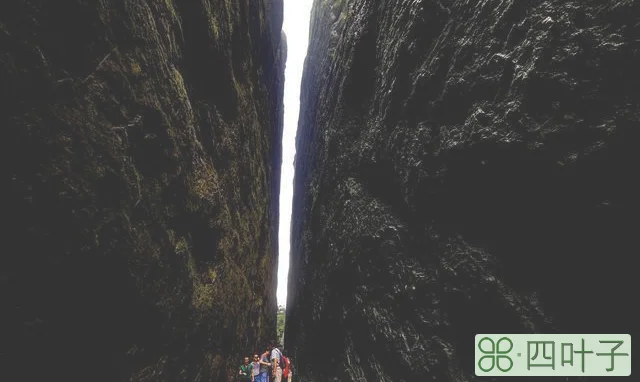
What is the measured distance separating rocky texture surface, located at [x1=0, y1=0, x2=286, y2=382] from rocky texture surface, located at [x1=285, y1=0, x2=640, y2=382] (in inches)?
149

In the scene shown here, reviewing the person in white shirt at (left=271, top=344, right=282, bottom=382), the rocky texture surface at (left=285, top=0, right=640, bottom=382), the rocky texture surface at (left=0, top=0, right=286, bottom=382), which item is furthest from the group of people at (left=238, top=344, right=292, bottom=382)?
the rocky texture surface at (left=285, top=0, right=640, bottom=382)

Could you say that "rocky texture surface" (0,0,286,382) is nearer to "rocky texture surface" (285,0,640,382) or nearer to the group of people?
the group of people

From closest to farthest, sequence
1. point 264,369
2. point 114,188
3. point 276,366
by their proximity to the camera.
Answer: point 114,188 → point 264,369 → point 276,366

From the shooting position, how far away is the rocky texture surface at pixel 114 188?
3.80 meters

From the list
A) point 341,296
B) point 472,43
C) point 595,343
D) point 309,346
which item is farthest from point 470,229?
point 309,346

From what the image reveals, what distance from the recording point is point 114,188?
5.02 metres

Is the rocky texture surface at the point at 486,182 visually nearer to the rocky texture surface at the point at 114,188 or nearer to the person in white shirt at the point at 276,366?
the person in white shirt at the point at 276,366

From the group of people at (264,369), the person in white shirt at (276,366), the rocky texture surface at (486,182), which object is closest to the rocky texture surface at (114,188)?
the group of people at (264,369)

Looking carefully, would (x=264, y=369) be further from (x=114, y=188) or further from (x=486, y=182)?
(x=486, y=182)

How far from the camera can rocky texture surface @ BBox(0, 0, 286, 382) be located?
3801mm

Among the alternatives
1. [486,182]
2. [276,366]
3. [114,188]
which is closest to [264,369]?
[276,366]

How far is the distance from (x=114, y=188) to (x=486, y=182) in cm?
537

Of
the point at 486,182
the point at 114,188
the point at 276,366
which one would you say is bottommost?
the point at 276,366

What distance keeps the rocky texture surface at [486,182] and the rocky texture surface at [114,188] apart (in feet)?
12.4
